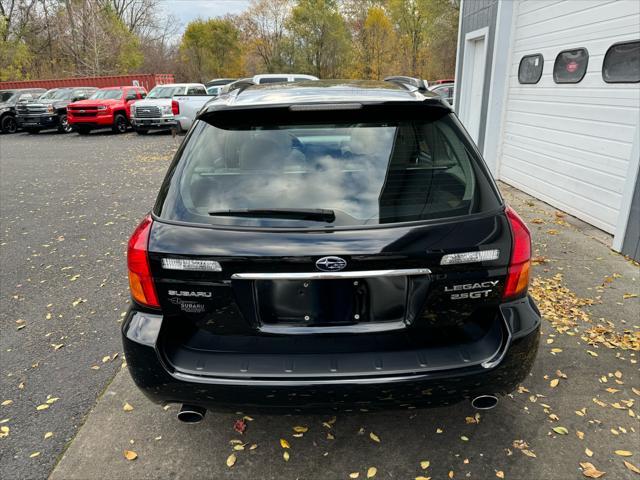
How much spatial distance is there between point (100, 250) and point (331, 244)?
15.3 ft

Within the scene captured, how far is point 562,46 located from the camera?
→ 21.5 feet

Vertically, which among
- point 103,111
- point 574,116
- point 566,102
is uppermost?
point 566,102

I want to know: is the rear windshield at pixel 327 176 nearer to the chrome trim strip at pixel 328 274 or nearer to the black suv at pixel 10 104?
the chrome trim strip at pixel 328 274

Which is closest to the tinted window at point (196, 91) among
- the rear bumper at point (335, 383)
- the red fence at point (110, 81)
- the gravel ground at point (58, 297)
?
the gravel ground at point (58, 297)

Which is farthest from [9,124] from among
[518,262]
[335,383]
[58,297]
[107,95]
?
[518,262]

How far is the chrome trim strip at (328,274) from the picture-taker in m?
1.89

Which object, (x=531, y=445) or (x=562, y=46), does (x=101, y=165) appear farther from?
(x=531, y=445)

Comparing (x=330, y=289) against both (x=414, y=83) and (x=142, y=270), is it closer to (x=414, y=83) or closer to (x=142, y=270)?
(x=142, y=270)

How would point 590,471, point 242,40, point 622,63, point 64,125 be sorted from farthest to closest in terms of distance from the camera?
1. point 242,40
2. point 64,125
3. point 622,63
4. point 590,471

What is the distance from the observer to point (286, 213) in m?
2.00

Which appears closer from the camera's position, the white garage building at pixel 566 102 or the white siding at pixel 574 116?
the white garage building at pixel 566 102

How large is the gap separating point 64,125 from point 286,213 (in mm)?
21934

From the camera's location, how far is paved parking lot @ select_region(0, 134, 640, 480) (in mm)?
2393

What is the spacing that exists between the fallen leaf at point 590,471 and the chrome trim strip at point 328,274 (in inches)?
54.4
